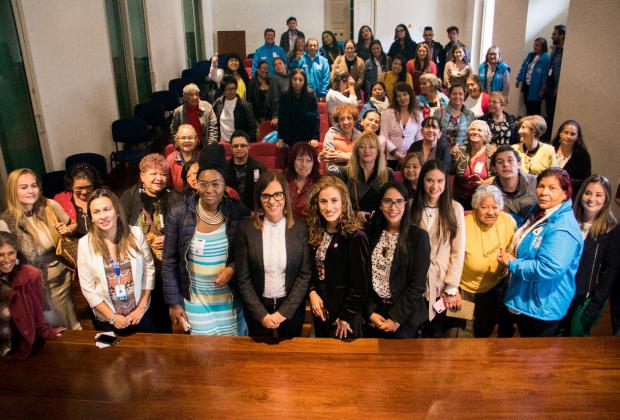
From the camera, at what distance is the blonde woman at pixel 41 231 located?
260cm

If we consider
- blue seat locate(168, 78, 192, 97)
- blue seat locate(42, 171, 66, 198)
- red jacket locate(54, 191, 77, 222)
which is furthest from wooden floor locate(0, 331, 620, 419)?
blue seat locate(168, 78, 192, 97)

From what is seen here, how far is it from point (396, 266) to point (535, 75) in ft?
20.6

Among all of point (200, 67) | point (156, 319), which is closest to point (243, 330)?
point (156, 319)

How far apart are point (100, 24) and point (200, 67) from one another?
163 inches

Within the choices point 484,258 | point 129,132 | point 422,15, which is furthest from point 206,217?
point 422,15

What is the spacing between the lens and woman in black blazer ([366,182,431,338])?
2309 mm

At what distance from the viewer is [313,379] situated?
75.3 inches

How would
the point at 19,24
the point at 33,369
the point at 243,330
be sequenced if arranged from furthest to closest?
the point at 19,24 < the point at 243,330 < the point at 33,369

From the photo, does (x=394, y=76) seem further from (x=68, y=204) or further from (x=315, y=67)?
(x=68, y=204)

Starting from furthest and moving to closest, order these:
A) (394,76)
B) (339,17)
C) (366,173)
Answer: (339,17), (394,76), (366,173)

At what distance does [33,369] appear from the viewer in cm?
204

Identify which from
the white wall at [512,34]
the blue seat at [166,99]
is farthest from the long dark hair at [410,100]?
the blue seat at [166,99]

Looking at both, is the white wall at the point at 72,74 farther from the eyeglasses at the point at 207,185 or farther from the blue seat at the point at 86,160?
the eyeglasses at the point at 207,185

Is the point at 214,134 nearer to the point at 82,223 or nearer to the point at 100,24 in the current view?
the point at 82,223
